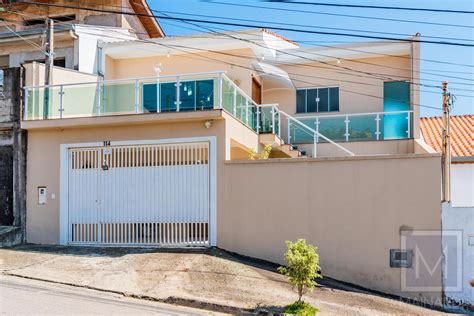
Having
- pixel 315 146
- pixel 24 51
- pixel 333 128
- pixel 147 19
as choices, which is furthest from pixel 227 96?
pixel 147 19

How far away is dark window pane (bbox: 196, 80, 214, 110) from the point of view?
13474mm

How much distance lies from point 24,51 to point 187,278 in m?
13.5

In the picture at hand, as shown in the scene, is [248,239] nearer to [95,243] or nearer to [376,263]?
[376,263]

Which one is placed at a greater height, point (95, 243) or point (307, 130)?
point (307, 130)

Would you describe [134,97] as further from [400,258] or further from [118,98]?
[400,258]

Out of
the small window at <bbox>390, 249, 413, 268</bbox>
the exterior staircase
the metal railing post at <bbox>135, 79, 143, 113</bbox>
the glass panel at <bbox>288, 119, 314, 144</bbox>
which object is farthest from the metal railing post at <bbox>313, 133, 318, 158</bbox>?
the metal railing post at <bbox>135, 79, 143, 113</bbox>

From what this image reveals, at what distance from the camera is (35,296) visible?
9.33 metres

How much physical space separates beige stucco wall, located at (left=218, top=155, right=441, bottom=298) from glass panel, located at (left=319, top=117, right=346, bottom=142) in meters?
4.48

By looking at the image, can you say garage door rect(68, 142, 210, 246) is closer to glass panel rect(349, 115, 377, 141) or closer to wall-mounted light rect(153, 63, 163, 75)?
wall-mounted light rect(153, 63, 163, 75)

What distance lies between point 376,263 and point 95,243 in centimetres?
721

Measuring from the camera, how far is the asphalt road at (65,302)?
854 centimetres

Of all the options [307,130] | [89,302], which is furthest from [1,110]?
[307,130]

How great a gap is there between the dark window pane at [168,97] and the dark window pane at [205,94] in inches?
26.0

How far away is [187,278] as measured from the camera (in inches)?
433
